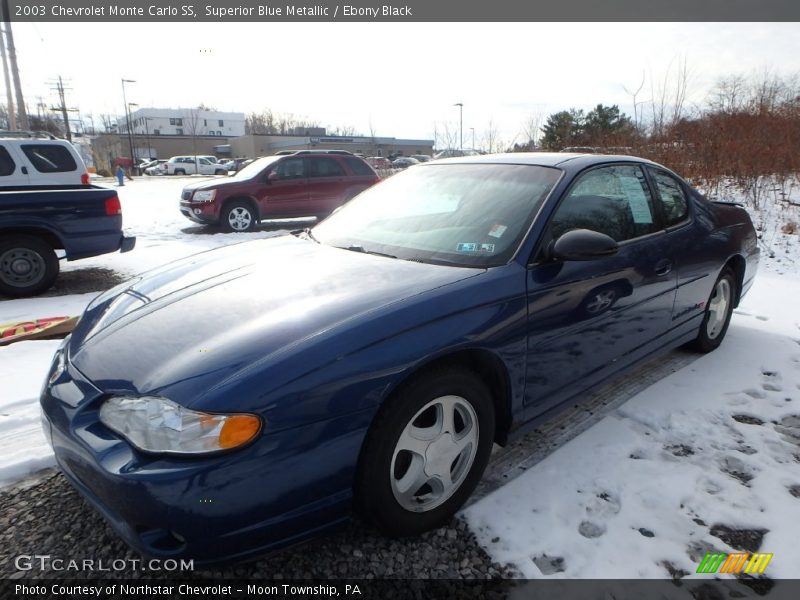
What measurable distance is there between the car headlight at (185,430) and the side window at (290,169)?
9.70 meters

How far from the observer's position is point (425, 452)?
2.09m

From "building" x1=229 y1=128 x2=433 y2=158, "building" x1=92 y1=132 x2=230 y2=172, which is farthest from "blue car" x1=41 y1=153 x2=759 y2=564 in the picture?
"building" x1=92 y1=132 x2=230 y2=172

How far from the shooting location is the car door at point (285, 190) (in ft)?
35.0

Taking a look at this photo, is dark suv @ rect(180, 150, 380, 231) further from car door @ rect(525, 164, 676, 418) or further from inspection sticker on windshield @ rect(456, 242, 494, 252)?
inspection sticker on windshield @ rect(456, 242, 494, 252)

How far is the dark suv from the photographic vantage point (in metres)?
10.3

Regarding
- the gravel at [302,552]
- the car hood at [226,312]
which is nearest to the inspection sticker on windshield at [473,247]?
the car hood at [226,312]

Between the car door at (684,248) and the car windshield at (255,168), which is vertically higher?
the car windshield at (255,168)

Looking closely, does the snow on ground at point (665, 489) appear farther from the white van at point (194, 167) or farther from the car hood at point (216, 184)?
the white van at point (194, 167)

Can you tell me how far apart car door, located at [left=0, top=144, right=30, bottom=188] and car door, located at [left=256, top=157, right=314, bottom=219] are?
157 inches

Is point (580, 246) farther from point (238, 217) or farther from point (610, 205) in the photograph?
point (238, 217)

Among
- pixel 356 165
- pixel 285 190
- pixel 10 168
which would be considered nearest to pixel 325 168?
pixel 356 165

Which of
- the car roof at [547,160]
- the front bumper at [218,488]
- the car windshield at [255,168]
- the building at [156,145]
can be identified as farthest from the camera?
the building at [156,145]

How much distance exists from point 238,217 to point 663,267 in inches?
348

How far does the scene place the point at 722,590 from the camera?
6.33 ft
